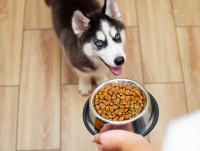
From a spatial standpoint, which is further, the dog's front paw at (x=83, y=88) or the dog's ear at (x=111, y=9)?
the dog's front paw at (x=83, y=88)

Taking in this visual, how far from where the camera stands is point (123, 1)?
2.17 metres

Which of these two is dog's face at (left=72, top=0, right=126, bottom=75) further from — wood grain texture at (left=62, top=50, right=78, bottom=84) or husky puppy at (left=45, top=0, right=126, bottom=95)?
wood grain texture at (left=62, top=50, right=78, bottom=84)

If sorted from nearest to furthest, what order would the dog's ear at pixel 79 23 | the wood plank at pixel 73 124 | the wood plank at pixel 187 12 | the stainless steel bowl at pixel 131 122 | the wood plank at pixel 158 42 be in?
the stainless steel bowl at pixel 131 122, the dog's ear at pixel 79 23, the wood plank at pixel 73 124, the wood plank at pixel 158 42, the wood plank at pixel 187 12

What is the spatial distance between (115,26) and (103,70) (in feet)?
1.07

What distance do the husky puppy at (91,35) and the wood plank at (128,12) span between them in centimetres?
43

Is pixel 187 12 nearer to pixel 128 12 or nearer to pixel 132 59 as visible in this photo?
pixel 128 12

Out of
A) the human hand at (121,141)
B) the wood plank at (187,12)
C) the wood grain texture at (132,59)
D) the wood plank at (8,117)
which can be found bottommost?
the wood plank at (8,117)

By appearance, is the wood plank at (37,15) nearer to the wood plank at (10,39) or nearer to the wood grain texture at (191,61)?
the wood plank at (10,39)

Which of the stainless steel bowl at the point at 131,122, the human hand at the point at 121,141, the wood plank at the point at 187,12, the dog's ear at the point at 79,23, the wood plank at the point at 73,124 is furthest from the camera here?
the wood plank at the point at 187,12

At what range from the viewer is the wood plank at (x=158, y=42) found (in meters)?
1.90

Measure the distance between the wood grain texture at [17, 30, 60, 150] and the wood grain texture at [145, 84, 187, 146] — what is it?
71 centimetres

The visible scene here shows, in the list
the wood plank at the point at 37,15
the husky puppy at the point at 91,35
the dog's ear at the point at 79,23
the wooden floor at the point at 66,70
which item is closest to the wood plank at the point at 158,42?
the wooden floor at the point at 66,70

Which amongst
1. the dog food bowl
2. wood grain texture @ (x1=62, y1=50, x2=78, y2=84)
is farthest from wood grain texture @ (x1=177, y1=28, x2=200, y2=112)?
wood grain texture @ (x1=62, y1=50, x2=78, y2=84)

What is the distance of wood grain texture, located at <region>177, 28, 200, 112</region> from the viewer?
1.82m
